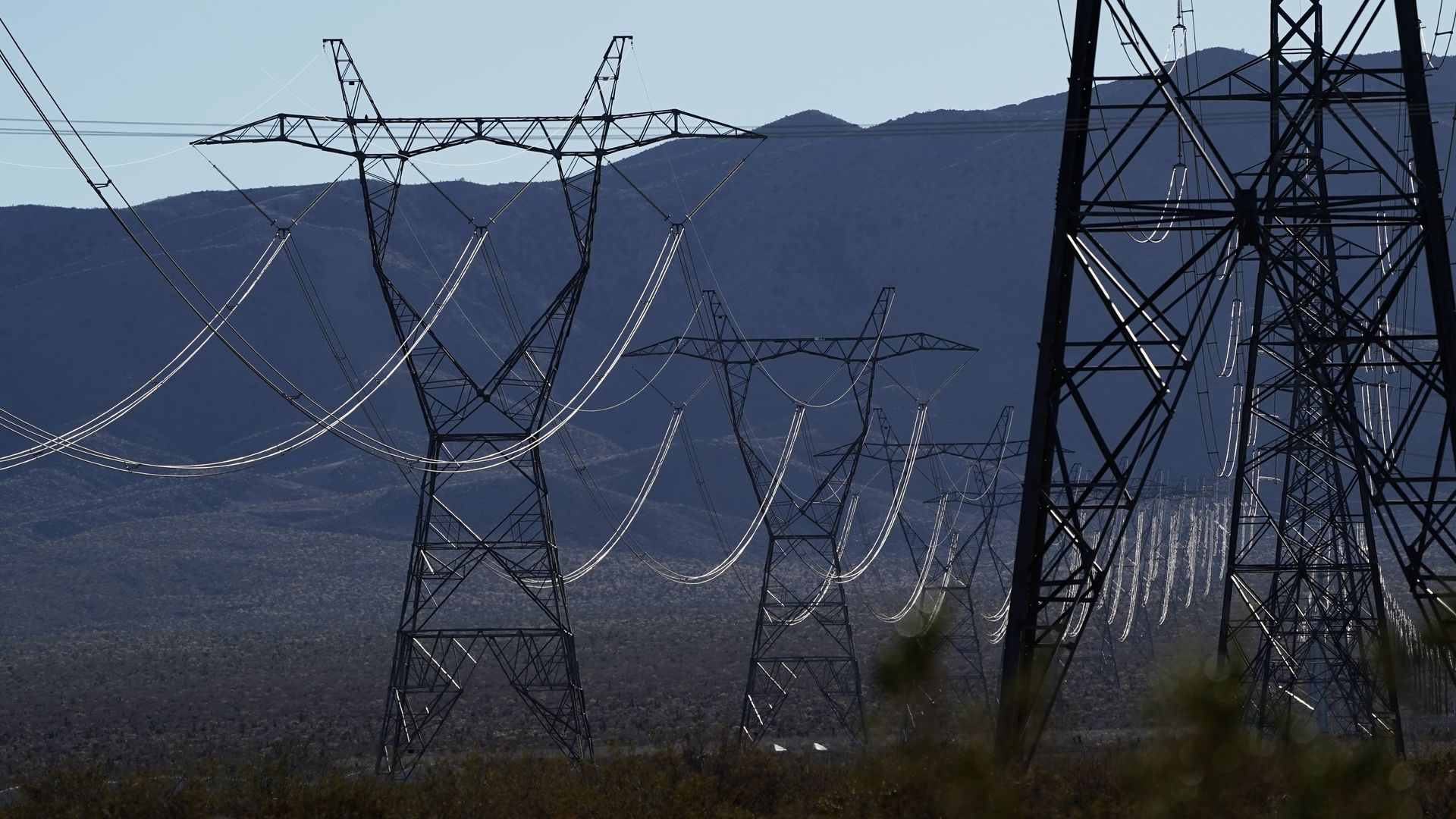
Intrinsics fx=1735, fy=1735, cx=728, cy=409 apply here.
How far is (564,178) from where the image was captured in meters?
31.3

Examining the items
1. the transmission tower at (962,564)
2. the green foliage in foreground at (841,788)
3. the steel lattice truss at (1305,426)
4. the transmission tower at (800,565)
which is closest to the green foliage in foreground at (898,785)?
the green foliage in foreground at (841,788)

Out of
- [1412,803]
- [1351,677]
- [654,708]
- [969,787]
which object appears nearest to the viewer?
[969,787]

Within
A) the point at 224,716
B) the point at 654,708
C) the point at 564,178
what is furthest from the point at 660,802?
the point at 224,716

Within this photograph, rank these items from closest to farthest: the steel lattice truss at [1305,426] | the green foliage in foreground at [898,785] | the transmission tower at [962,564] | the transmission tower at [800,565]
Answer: the green foliage in foreground at [898,785] < the steel lattice truss at [1305,426] < the transmission tower at [962,564] < the transmission tower at [800,565]

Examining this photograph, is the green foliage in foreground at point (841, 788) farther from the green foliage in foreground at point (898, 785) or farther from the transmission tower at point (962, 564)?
the transmission tower at point (962, 564)

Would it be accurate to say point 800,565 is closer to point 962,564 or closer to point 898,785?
point 962,564

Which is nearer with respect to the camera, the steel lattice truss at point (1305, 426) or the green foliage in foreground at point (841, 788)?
the green foliage in foreground at point (841, 788)

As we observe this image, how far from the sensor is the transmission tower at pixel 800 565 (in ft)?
140

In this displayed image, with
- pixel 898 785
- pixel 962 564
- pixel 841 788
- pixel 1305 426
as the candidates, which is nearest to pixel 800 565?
pixel 962 564

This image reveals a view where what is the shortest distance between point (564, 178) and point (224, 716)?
48.5 metres

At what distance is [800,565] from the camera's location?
160875mm

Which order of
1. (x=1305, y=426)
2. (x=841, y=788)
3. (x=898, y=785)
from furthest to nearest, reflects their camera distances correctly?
(x=1305, y=426)
(x=841, y=788)
(x=898, y=785)

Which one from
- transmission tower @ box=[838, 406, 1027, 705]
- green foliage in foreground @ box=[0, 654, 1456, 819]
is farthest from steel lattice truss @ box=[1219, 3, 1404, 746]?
transmission tower @ box=[838, 406, 1027, 705]

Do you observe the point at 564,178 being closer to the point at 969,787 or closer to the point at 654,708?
the point at 969,787
